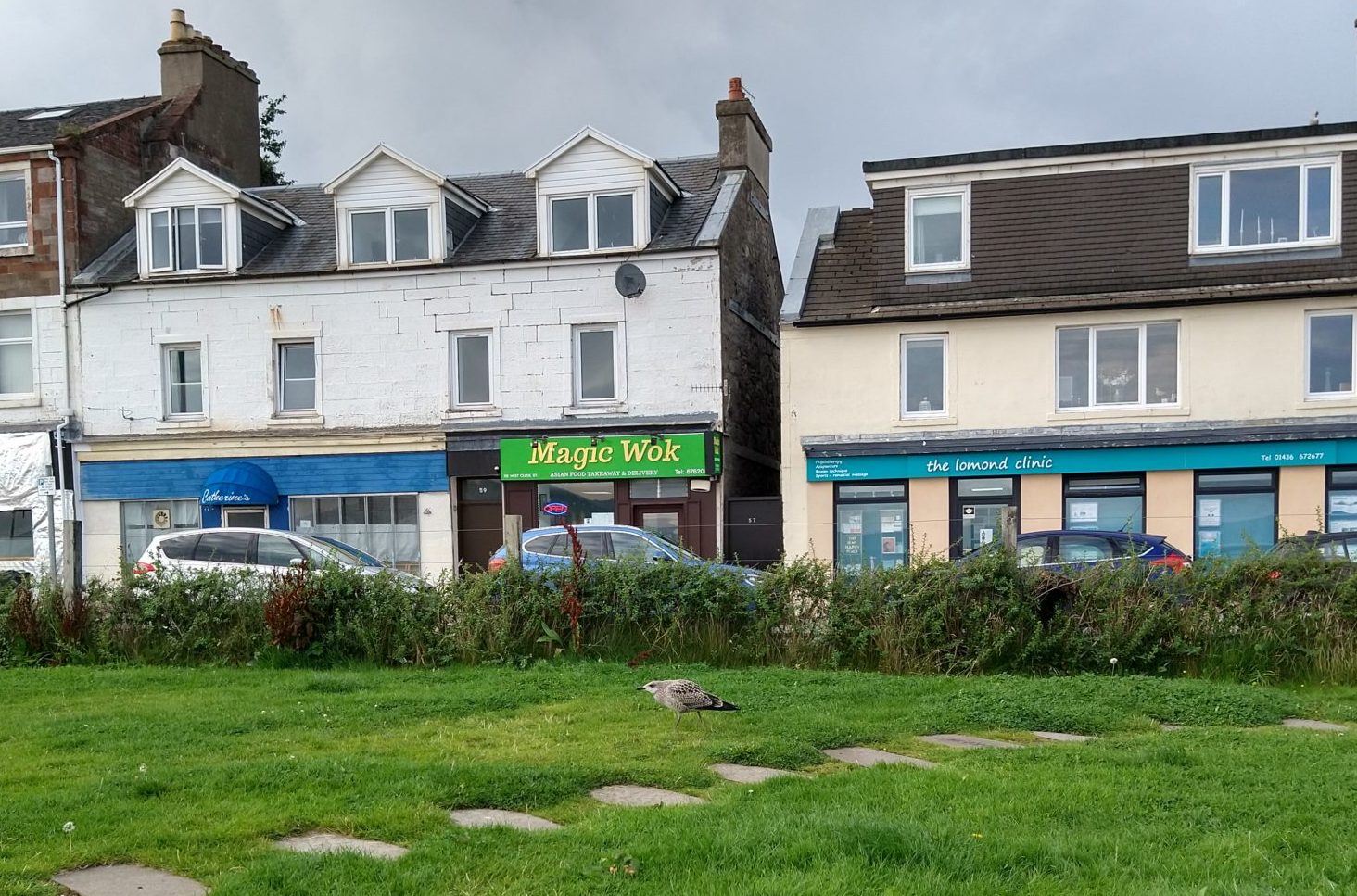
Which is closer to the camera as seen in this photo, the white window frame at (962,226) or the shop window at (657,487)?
the white window frame at (962,226)

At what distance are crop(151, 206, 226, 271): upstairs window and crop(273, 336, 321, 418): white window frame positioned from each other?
2289mm

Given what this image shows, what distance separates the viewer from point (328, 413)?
25.1m

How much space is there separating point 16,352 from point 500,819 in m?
25.3

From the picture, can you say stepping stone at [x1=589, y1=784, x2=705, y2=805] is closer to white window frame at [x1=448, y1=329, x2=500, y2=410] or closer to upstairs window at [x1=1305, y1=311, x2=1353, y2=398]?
white window frame at [x1=448, y1=329, x2=500, y2=410]

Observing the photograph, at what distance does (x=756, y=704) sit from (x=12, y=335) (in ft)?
77.9

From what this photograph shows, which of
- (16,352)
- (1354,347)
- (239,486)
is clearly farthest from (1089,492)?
(16,352)

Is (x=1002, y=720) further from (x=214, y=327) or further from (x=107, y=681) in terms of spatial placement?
(x=214, y=327)

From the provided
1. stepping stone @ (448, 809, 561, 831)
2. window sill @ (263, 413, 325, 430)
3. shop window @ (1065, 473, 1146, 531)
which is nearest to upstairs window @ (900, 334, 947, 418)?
shop window @ (1065, 473, 1146, 531)

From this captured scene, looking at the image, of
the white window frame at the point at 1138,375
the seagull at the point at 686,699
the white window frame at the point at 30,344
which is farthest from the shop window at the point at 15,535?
the seagull at the point at 686,699

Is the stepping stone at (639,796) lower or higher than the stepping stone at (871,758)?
higher

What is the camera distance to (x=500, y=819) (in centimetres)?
597

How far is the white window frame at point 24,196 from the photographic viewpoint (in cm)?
2588

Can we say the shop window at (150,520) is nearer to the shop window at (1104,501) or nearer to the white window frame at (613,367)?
the white window frame at (613,367)

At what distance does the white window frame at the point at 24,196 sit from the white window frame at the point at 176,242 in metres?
2.70
